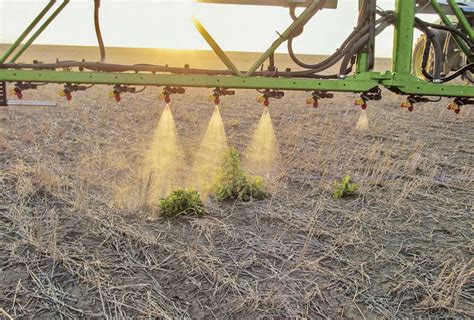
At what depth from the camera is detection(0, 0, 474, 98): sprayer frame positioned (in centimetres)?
341

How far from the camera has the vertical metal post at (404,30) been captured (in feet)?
11.7

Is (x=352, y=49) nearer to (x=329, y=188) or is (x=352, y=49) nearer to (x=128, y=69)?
(x=128, y=69)

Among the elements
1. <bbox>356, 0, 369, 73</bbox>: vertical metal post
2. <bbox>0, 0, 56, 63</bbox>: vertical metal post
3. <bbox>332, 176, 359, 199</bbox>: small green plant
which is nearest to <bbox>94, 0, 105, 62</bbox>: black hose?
<bbox>0, 0, 56, 63</bbox>: vertical metal post

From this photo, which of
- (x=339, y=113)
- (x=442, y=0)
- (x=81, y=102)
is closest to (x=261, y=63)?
(x=442, y=0)

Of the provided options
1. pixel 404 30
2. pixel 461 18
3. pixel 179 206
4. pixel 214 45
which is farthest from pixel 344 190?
pixel 214 45

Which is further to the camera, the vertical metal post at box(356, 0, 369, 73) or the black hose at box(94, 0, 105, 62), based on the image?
the black hose at box(94, 0, 105, 62)

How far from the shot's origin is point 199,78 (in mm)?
3457

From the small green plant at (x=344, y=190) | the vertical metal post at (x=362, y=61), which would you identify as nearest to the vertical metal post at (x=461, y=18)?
the vertical metal post at (x=362, y=61)

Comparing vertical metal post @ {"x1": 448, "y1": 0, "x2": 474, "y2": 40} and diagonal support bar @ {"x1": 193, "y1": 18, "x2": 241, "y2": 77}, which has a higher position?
vertical metal post @ {"x1": 448, "y1": 0, "x2": 474, "y2": 40}

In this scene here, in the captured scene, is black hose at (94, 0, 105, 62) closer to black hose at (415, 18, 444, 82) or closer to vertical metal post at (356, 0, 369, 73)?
vertical metal post at (356, 0, 369, 73)

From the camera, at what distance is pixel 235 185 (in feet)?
20.3

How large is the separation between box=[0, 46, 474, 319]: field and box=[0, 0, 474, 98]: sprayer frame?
1791 millimetres

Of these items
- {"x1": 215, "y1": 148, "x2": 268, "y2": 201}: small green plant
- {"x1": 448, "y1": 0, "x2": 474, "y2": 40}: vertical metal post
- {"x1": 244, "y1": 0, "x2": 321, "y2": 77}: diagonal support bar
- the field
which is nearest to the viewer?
{"x1": 244, "y1": 0, "x2": 321, "y2": 77}: diagonal support bar

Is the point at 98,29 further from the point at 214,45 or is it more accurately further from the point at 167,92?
the point at 214,45
